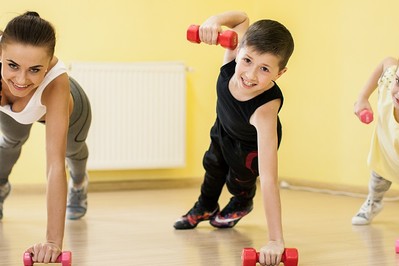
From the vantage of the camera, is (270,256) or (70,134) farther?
(70,134)

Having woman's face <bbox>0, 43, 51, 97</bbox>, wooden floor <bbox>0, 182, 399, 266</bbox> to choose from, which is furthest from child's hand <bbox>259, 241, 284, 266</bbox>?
woman's face <bbox>0, 43, 51, 97</bbox>

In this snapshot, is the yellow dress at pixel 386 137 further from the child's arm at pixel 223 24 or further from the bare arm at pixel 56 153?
the bare arm at pixel 56 153

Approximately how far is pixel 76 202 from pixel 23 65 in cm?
97

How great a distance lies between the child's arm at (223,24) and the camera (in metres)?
1.72

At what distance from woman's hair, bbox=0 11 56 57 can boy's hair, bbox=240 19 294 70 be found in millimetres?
484

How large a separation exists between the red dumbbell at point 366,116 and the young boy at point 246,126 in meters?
0.25

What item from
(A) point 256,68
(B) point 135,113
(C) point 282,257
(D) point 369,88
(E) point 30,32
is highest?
(E) point 30,32

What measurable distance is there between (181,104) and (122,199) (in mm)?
694

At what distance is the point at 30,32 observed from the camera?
Result: 1.50 metres

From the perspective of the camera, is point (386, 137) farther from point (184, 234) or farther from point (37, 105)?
point (37, 105)

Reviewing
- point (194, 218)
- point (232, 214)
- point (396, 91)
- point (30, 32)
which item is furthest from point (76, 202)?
point (396, 91)

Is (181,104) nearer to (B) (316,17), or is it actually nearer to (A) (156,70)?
(A) (156,70)

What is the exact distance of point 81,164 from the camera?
231 cm

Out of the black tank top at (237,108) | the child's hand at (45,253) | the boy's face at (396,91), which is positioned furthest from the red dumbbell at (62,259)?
the boy's face at (396,91)
